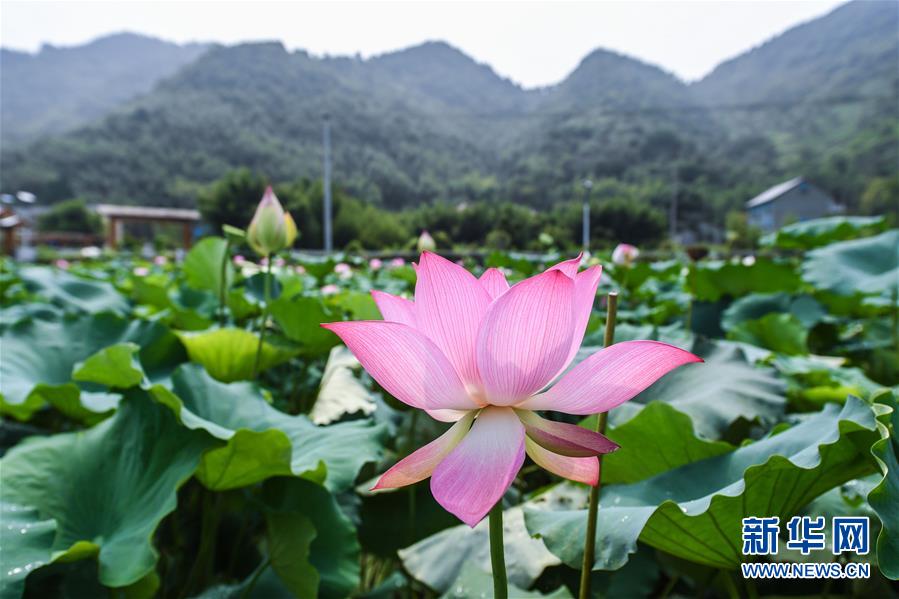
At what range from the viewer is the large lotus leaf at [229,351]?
0.88 metres

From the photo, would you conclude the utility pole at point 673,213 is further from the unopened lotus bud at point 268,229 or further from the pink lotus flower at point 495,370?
the pink lotus flower at point 495,370

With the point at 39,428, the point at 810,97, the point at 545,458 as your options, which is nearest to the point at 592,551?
the point at 545,458

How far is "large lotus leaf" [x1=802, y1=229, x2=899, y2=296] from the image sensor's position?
4.47ft

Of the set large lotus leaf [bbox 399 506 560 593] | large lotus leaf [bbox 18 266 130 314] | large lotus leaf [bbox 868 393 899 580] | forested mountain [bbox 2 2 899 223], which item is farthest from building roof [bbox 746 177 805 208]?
large lotus leaf [bbox 868 393 899 580]

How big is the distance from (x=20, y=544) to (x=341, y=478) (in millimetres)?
270

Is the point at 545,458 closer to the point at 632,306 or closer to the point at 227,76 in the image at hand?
the point at 632,306

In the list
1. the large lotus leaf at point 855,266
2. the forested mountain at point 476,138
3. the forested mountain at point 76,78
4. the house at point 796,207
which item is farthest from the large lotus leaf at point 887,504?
the forested mountain at point 76,78

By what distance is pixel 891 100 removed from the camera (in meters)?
35.5

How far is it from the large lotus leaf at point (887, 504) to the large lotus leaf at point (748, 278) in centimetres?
138

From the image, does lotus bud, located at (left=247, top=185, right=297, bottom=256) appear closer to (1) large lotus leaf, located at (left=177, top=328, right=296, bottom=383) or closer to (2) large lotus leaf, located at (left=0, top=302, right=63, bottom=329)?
(1) large lotus leaf, located at (left=177, top=328, right=296, bottom=383)

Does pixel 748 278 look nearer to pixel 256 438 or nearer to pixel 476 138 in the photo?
pixel 256 438

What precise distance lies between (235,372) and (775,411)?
79 cm

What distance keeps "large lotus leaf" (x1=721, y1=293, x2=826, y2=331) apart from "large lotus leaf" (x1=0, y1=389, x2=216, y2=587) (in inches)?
51.1

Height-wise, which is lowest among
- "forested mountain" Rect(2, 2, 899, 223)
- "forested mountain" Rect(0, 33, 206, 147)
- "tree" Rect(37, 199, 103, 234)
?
"tree" Rect(37, 199, 103, 234)
